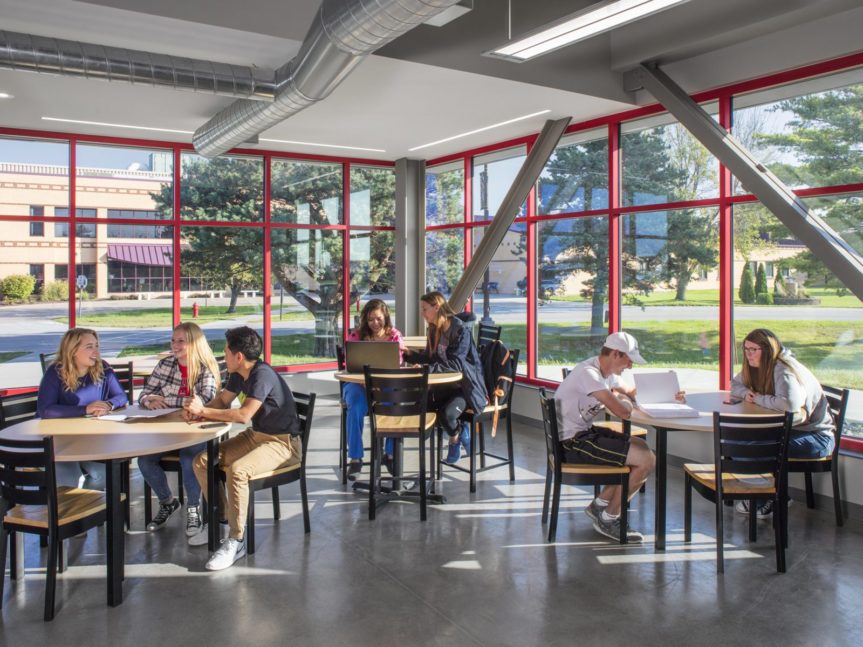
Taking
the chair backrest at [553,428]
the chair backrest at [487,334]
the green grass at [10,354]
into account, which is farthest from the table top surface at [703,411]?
the green grass at [10,354]

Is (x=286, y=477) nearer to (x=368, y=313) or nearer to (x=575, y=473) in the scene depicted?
(x=575, y=473)

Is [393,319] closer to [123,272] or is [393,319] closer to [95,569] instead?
[123,272]

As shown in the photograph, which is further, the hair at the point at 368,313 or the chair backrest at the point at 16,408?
the hair at the point at 368,313

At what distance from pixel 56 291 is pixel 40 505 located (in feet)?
16.9

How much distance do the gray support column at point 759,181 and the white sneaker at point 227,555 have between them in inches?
174

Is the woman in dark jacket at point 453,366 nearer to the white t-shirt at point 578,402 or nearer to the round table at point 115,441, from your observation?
the white t-shirt at point 578,402

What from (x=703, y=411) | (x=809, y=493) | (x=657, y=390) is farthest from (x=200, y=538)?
(x=809, y=493)

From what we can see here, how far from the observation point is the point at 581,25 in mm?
4348

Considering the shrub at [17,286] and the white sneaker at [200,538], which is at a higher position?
the shrub at [17,286]

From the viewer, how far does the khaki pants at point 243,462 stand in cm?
410

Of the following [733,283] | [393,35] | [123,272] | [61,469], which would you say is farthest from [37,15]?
[733,283]

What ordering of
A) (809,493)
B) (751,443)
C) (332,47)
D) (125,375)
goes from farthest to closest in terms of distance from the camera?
1. (125,375)
2. (809,493)
3. (332,47)
4. (751,443)

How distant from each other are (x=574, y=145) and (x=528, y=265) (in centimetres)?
149

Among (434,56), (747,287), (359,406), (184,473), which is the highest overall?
(434,56)
